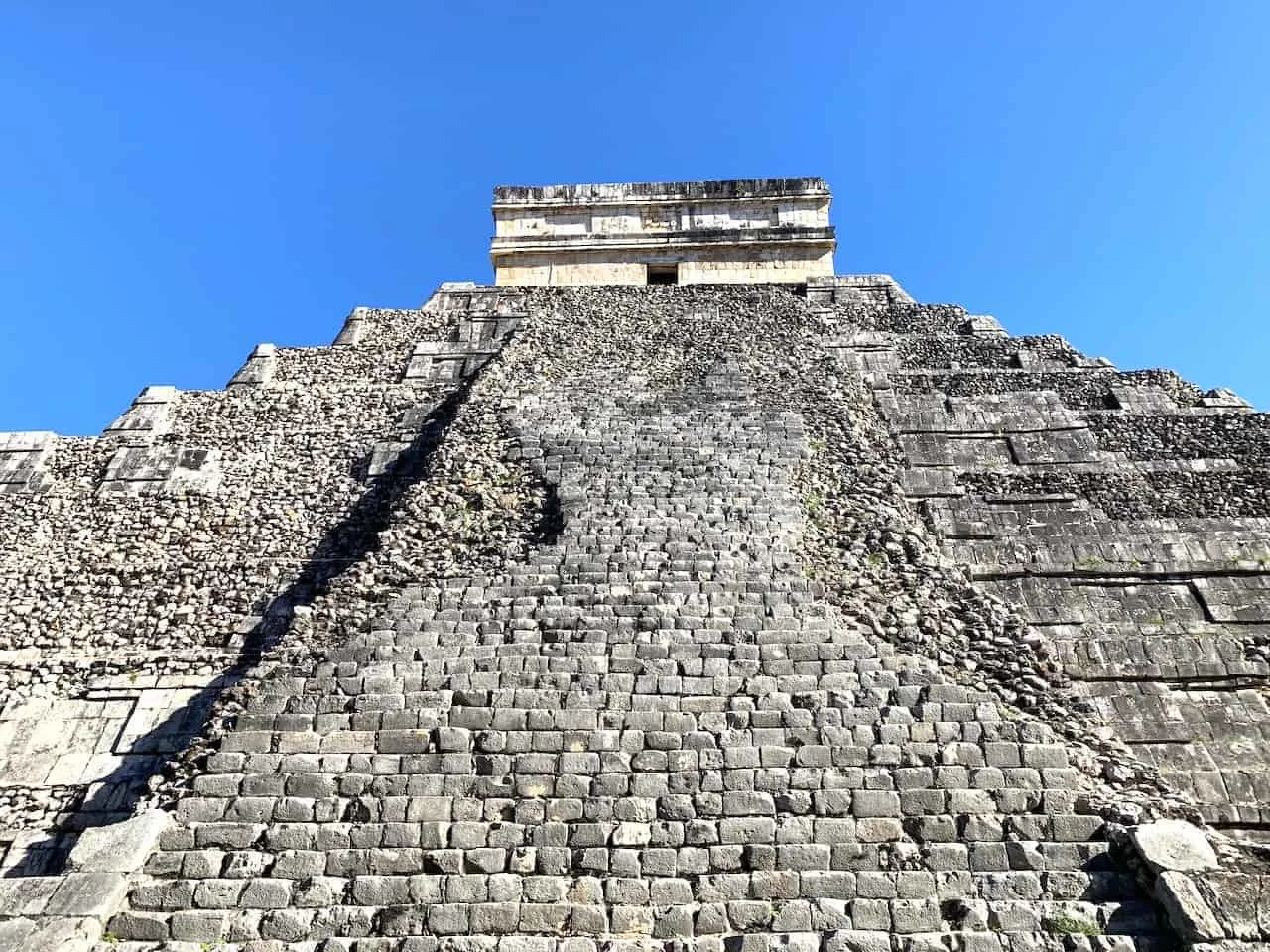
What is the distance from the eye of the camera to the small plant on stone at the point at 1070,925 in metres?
3.95

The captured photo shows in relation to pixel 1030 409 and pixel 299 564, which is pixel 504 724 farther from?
pixel 1030 409

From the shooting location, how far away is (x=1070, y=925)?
3975 mm

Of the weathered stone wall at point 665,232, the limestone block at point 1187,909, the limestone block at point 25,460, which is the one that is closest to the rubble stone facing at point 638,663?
the limestone block at point 1187,909

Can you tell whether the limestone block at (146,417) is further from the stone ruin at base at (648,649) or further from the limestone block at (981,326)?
the limestone block at (981,326)

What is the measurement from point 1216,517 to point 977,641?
4.06 metres

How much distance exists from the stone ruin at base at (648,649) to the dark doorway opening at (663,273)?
3396mm

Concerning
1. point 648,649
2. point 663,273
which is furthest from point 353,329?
point 648,649

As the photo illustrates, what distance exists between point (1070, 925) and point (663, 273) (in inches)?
503

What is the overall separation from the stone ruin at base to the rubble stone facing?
0.03 m

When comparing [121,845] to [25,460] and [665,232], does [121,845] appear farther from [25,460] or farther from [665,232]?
[665,232]

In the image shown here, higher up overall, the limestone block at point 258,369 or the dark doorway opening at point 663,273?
the dark doorway opening at point 663,273

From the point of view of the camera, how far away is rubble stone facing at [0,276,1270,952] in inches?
165

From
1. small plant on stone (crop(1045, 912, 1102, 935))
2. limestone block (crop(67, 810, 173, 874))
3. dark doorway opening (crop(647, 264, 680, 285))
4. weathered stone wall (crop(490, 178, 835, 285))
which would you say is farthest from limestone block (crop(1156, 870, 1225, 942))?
dark doorway opening (crop(647, 264, 680, 285))

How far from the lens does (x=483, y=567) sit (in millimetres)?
6496
